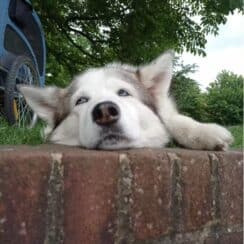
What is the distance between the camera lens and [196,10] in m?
9.45

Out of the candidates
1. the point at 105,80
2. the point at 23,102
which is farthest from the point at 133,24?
the point at 105,80

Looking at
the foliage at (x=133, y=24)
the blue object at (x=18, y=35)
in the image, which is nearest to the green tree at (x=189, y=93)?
the foliage at (x=133, y=24)

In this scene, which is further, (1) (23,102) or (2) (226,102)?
(2) (226,102)

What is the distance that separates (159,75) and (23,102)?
64.7 inches

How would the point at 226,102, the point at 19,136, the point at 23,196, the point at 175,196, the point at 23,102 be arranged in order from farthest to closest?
1. the point at 226,102
2. the point at 23,102
3. the point at 19,136
4. the point at 175,196
5. the point at 23,196

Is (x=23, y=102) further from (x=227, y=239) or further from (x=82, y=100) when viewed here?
(x=227, y=239)

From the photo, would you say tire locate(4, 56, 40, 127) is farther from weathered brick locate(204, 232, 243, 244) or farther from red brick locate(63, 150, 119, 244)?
red brick locate(63, 150, 119, 244)

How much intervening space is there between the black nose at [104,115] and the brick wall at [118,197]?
15.1 inches

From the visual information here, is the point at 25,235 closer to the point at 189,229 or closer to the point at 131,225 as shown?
the point at 131,225

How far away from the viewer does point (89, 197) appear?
198 centimetres

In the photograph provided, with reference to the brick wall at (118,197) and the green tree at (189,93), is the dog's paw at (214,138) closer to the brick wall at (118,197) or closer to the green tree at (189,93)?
the brick wall at (118,197)

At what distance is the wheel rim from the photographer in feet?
13.8

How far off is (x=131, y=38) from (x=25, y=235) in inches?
309

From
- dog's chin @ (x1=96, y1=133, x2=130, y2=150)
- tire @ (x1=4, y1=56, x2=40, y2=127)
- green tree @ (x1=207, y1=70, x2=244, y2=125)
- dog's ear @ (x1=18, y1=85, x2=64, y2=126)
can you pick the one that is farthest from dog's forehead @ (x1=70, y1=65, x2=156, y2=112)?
green tree @ (x1=207, y1=70, x2=244, y2=125)
